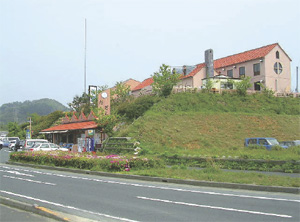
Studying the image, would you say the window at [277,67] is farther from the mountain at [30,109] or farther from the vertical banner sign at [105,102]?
the mountain at [30,109]

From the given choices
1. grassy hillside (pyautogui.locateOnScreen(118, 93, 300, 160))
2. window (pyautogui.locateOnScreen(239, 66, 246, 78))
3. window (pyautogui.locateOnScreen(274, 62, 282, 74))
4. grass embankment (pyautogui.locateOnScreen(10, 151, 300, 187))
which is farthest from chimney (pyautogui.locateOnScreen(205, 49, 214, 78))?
grass embankment (pyautogui.locateOnScreen(10, 151, 300, 187))

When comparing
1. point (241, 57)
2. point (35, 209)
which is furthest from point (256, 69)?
point (35, 209)

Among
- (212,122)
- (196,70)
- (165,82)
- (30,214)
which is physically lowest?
(30,214)

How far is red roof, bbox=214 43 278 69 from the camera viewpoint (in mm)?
49906

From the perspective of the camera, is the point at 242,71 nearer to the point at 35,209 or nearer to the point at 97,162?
the point at 97,162

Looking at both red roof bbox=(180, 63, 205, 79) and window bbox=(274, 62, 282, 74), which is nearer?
window bbox=(274, 62, 282, 74)

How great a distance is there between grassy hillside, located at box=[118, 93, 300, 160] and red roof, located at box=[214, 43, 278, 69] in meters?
9.19

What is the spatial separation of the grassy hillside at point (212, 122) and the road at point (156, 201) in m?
13.8

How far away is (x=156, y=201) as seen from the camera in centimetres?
955

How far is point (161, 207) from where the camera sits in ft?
28.5

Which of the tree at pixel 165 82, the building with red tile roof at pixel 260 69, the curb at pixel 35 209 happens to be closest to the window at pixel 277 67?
the building with red tile roof at pixel 260 69

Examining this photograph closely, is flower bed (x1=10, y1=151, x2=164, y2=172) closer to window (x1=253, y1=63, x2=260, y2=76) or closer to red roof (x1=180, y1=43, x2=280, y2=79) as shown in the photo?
red roof (x1=180, y1=43, x2=280, y2=79)

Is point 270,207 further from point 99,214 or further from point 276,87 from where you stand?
point 276,87

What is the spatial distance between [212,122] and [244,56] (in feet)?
72.5
